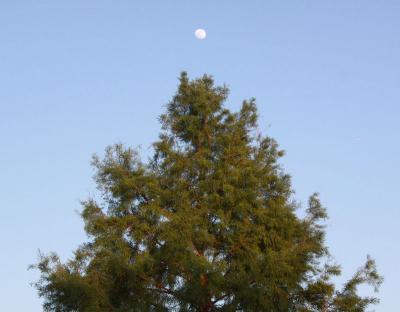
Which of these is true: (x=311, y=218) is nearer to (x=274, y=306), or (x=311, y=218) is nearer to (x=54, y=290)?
(x=274, y=306)

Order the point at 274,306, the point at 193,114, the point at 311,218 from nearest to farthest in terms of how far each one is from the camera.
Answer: the point at 274,306, the point at 311,218, the point at 193,114

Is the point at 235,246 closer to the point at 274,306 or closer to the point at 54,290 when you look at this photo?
the point at 274,306

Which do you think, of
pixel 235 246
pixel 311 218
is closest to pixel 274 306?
pixel 235 246

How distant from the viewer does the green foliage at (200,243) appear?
22.8 metres

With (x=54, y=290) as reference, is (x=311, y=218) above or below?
above

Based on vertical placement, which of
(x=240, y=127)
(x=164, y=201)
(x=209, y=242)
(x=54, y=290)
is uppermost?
(x=240, y=127)

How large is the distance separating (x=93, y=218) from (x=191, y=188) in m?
4.34

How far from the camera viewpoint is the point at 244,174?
25.4 metres

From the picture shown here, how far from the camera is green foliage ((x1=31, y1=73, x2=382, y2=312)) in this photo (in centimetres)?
2280

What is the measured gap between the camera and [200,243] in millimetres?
24391

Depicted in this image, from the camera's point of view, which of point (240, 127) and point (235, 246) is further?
point (240, 127)

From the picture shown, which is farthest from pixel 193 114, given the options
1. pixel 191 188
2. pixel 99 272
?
pixel 99 272

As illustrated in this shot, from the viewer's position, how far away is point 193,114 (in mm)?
29109

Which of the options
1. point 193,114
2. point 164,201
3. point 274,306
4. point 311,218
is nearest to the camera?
point 274,306
